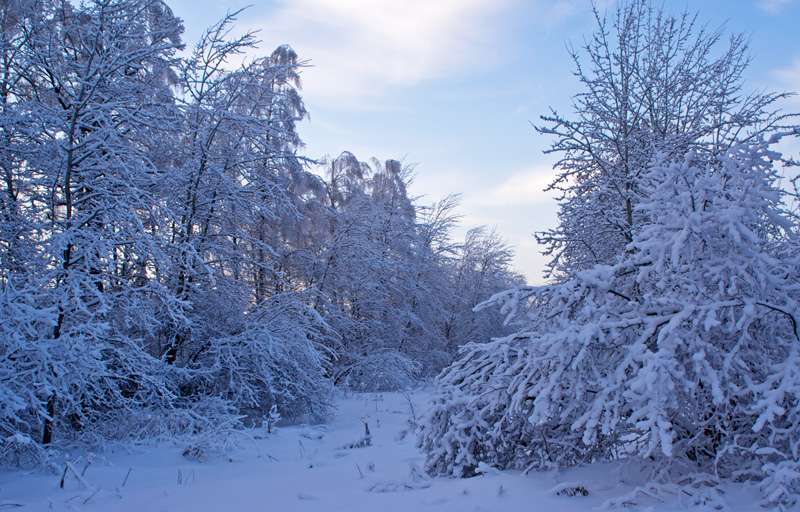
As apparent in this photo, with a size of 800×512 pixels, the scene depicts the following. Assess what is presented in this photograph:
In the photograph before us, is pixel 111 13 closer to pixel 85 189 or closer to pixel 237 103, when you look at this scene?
pixel 85 189

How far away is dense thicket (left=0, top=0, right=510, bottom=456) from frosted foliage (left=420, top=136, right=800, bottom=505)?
3858 mm

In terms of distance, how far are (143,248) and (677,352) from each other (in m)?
5.45

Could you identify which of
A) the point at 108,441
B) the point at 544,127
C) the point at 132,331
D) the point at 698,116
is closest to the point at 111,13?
the point at 132,331

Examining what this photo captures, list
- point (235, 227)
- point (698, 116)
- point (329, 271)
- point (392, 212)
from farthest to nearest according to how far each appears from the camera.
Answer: point (392, 212) → point (329, 271) → point (235, 227) → point (698, 116)

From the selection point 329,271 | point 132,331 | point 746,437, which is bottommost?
point 746,437

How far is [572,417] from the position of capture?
3457mm

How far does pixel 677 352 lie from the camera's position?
3.00 metres

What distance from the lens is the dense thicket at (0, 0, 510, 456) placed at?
16.8 ft

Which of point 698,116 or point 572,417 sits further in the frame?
point 698,116

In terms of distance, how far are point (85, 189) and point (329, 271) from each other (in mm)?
6914

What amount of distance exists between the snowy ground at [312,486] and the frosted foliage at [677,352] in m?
0.28

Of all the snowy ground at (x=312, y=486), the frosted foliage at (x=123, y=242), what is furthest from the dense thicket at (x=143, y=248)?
the snowy ground at (x=312, y=486)

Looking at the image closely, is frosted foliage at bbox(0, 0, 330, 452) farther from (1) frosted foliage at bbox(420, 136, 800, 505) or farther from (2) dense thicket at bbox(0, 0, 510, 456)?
(1) frosted foliage at bbox(420, 136, 800, 505)

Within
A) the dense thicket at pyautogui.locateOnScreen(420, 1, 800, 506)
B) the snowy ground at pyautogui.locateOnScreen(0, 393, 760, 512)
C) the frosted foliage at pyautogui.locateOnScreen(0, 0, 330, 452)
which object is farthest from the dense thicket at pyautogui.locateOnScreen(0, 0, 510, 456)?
the dense thicket at pyautogui.locateOnScreen(420, 1, 800, 506)
